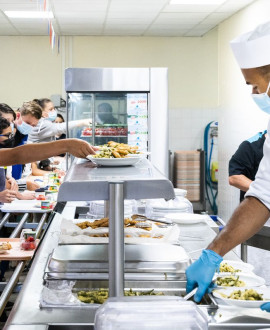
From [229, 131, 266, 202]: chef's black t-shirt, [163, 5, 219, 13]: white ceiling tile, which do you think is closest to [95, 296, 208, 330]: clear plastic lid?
[229, 131, 266, 202]: chef's black t-shirt

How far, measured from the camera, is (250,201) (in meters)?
2.10

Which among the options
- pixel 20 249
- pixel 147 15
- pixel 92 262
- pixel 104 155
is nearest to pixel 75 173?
pixel 92 262

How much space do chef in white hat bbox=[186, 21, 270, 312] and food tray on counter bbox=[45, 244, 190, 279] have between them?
20cm

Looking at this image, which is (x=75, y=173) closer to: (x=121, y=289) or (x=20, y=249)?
(x=121, y=289)

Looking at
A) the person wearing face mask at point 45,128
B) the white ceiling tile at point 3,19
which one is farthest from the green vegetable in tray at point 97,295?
the white ceiling tile at point 3,19

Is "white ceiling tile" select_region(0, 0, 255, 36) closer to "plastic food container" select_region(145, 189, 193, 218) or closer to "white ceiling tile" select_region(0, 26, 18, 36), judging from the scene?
"white ceiling tile" select_region(0, 26, 18, 36)

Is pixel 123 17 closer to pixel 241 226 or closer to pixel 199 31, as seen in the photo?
pixel 199 31

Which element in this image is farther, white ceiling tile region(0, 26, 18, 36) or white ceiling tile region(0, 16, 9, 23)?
white ceiling tile region(0, 26, 18, 36)

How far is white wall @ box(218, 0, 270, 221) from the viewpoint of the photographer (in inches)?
267

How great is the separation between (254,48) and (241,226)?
845 millimetres

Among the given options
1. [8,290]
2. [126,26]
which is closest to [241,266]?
[8,290]

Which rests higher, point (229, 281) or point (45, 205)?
point (229, 281)

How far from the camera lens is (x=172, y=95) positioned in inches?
379

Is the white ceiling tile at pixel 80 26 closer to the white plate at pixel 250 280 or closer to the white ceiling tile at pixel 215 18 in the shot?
the white ceiling tile at pixel 215 18
